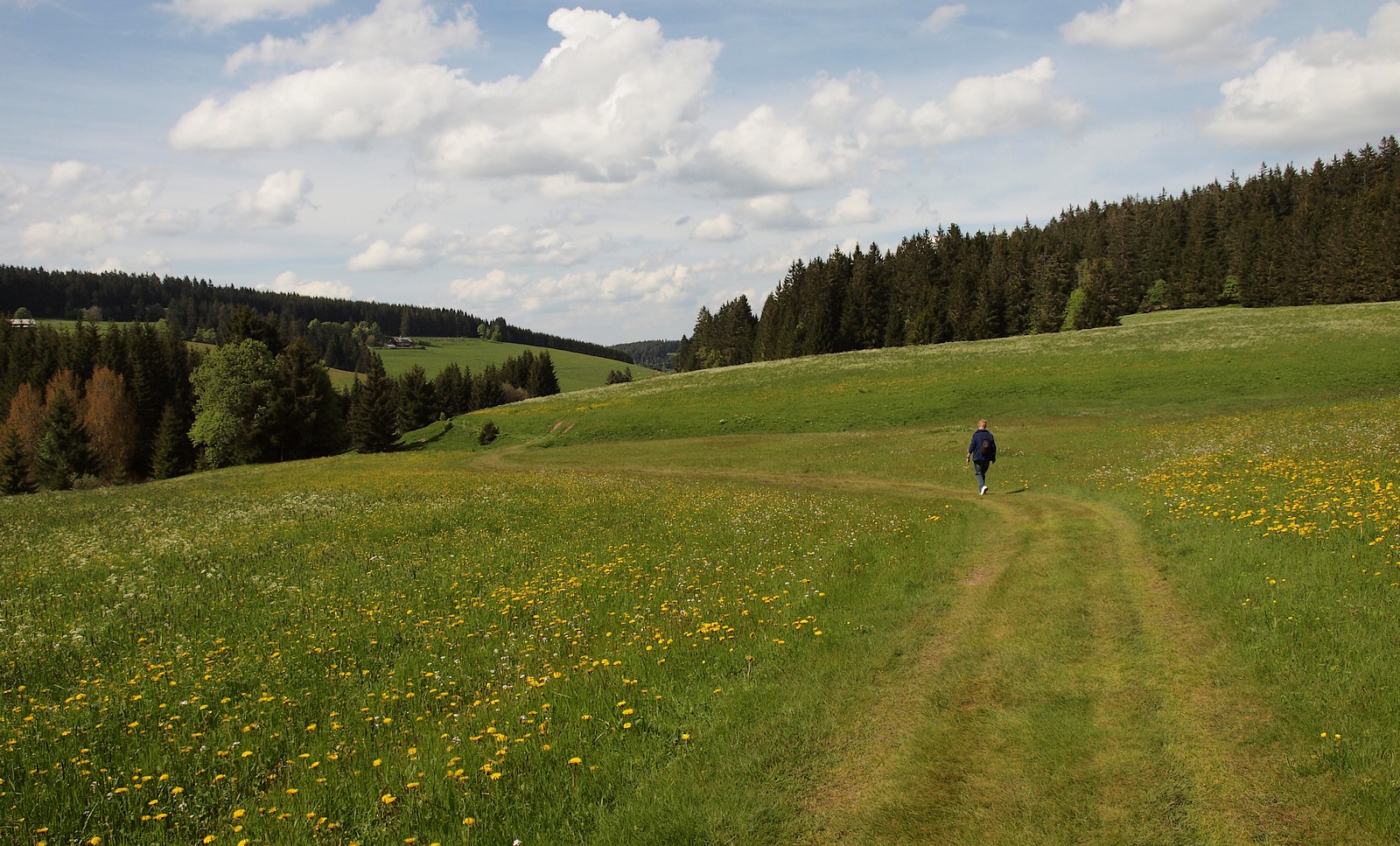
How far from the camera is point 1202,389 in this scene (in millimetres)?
45719

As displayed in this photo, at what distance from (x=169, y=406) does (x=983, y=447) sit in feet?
282

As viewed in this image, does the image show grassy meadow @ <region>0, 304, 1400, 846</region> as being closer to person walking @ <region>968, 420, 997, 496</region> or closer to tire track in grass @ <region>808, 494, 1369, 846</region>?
tire track in grass @ <region>808, 494, 1369, 846</region>

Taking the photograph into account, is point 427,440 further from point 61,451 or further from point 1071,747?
point 1071,747

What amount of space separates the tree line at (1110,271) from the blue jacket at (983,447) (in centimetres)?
8346

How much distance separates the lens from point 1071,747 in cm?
716

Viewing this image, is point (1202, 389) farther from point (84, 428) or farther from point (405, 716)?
point (84, 428)

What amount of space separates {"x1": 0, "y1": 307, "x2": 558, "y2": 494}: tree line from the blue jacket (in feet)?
203

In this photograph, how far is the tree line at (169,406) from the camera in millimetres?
67438

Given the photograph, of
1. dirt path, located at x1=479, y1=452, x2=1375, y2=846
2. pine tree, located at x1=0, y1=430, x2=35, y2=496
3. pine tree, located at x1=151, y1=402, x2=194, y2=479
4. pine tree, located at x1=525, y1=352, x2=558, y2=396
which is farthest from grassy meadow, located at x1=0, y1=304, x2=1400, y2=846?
pine tree, located at x1=525, y1=352, x2=558, y2=396

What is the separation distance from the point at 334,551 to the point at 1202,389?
1952 inches

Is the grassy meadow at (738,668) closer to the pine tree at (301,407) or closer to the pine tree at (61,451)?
the pine tree at (301,407)

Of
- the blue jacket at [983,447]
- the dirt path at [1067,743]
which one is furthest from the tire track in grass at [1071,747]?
the blue jacket at [983,447]

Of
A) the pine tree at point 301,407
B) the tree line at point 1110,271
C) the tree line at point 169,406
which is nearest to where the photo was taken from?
the tree line at point 169,406

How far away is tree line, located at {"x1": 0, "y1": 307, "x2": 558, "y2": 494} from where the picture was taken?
2655 inches
